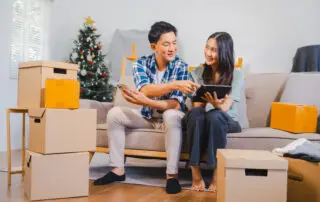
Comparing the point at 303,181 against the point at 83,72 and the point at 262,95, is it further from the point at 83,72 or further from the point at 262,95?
the point at 83,72

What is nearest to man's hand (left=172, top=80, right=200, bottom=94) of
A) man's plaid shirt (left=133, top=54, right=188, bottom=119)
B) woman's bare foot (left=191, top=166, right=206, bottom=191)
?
man's plaid shirt (left=133, top=54, right=188, bottom=119)

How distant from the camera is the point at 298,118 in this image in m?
2.09

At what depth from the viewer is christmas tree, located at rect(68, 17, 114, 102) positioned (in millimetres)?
4273

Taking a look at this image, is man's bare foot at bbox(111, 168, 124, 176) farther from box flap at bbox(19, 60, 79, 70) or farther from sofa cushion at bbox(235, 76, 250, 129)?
sofa cushion at bbox(235, 76, 250, 129)

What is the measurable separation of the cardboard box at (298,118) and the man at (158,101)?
2.02 ft

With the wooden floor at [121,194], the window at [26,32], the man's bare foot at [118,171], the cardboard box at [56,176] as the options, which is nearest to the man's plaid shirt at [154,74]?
the man's bare foot at [118,171]

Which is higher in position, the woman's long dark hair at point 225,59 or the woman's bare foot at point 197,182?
the woman's long dark hair at point 225,59

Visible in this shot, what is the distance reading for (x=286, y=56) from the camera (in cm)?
407

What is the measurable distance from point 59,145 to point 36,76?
0.50m

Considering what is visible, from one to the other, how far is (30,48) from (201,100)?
2.89 meters

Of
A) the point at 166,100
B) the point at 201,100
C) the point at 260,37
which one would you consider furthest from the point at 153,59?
the point at 260,37

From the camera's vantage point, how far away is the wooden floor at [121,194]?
1795 millimetres

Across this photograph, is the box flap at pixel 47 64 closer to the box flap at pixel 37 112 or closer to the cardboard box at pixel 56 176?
the box flap at pixel 37 112

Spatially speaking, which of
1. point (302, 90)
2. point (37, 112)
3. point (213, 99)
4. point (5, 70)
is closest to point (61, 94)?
point (37, 112)
